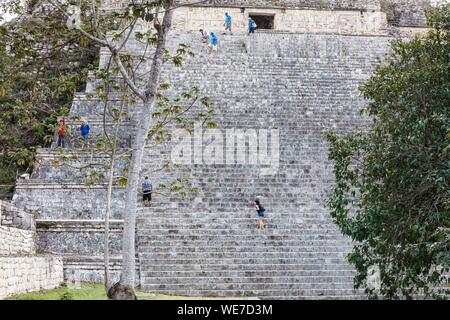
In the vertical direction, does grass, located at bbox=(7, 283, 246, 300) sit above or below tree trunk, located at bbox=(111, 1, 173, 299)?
below

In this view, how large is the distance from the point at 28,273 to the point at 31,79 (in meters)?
3.05

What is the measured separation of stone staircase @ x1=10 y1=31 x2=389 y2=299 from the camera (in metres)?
14.0

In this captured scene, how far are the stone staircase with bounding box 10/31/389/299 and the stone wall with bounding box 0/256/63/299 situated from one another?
90 centimetres

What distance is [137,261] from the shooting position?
14.2 metres

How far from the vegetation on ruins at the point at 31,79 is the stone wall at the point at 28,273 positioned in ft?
5.59

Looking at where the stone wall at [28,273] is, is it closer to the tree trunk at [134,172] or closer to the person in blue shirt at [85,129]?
the tree trunk at [134,172]

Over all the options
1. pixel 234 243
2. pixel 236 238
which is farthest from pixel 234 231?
pixel 234 243

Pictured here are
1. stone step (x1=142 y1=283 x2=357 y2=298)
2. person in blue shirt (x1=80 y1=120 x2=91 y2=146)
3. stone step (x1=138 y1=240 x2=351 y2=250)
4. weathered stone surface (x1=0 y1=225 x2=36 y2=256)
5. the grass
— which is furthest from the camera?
person in blue shirt (x1=80 y1=120 x2=91 y2=146)

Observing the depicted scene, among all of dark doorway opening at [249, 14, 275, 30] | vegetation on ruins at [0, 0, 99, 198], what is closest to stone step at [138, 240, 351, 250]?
vegetation on ruins at [0, 0, 99, 198]

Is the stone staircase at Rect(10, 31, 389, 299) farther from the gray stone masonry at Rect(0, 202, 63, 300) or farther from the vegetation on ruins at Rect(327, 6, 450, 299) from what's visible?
the vegetation on ruins at Rect(327, 6, 450, 299)

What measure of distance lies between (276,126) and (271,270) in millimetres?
5986

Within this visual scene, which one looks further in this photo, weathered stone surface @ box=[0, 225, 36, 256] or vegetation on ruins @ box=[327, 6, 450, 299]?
weathered stone surface @ box=[0, 225, 36, 256]

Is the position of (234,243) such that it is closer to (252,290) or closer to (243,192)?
(252,290)

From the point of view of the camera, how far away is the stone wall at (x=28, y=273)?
9602mm
